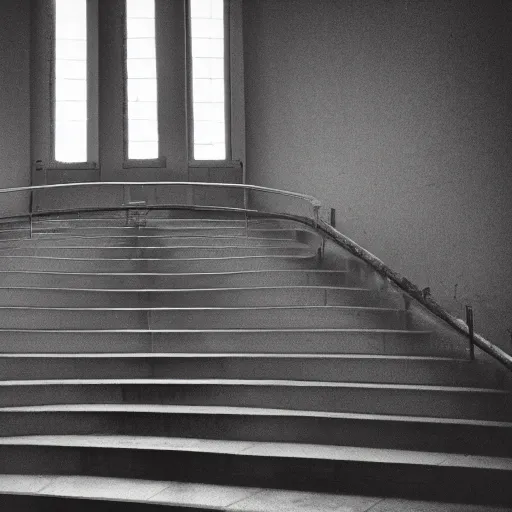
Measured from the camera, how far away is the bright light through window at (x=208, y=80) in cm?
946

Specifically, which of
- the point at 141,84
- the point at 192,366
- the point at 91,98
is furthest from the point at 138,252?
the point at 141,84

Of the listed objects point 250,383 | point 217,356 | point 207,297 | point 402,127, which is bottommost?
point 250,383

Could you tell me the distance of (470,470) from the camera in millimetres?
3354

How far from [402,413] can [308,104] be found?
549 centimetres

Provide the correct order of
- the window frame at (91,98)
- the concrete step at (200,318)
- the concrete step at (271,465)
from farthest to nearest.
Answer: the window frame at (91,98) → the concrete step at (200,318) → the concrete step at (271,465)

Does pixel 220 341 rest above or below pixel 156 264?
below

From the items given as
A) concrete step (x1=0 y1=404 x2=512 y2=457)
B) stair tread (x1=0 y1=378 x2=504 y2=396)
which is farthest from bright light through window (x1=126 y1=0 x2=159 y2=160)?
concrete step (x1=0 y1=404 x2=512 y2=457)

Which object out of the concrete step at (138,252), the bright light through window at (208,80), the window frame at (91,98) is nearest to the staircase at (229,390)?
the concrete step at (138,252)

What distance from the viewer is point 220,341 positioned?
4695mm

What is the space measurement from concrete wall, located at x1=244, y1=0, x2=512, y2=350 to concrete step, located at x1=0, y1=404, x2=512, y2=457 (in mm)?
2518

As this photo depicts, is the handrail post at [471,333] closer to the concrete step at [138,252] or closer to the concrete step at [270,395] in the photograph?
the concrete step at [270,395]

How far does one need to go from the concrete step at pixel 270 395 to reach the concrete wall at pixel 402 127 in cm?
224

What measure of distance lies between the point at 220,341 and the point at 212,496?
1.49m

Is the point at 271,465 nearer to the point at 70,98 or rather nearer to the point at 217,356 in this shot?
the point at 217,356
